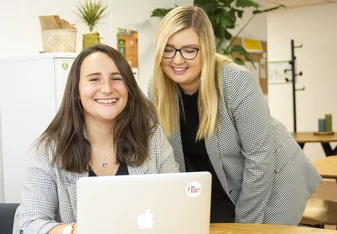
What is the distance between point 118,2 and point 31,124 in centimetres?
157

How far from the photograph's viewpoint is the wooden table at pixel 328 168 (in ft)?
10.3

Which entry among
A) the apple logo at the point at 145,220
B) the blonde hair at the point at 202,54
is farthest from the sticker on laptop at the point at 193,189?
the blonde hair at the point at 202,54

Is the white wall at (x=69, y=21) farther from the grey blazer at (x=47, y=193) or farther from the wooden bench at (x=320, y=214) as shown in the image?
the wooden bench at (x=320, y=214)

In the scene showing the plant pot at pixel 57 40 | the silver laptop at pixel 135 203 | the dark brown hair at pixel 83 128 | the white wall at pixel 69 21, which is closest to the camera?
the silver laptop at pixel 135 203

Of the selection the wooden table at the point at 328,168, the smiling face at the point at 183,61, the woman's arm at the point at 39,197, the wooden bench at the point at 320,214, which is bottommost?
the wooden bench at the point at 320,214

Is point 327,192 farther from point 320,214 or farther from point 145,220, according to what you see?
point 145,220

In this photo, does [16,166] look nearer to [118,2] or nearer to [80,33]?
[80,33]

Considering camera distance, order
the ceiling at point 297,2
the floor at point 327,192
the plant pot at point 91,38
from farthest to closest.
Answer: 1. the ceiling at point 297,2
2. the floor at point 327,192
3. the plant pot at point 91,38

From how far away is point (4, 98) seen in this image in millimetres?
3088

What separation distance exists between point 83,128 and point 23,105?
117 cm

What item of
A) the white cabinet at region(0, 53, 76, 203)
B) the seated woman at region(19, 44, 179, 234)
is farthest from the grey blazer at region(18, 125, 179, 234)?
the white cabinet at region(0, 53, 76, 203)

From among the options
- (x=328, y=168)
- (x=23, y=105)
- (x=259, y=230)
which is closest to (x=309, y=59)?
(x=328, y=168)

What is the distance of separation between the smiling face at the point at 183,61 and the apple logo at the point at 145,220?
0.84 metres

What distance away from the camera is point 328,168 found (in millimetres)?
3367
